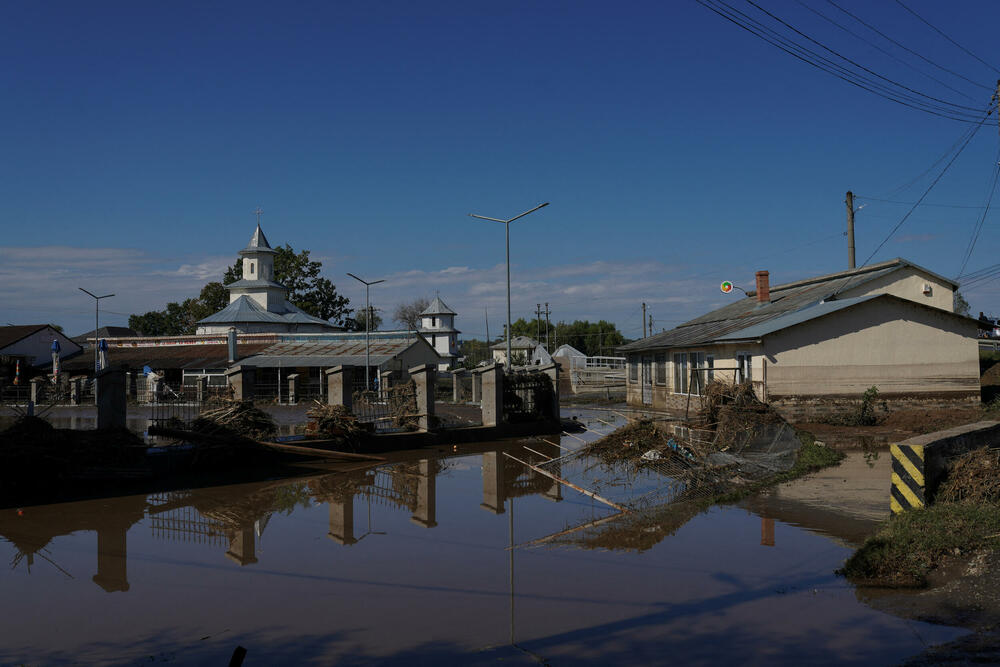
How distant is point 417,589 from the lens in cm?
823

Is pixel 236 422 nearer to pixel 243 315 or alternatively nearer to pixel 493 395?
pixel 493 395

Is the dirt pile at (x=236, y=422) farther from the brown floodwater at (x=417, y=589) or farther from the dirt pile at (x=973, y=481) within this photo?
the dirt pile at (x=973, y=481)

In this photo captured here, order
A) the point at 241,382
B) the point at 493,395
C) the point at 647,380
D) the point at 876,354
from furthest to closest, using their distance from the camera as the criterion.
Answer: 1. the point at 647,380
2. the point at 876,354
3. the point at 493,395
4. the point at 241,382

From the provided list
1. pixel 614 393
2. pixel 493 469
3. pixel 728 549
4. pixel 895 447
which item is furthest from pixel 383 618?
pixel 614 393

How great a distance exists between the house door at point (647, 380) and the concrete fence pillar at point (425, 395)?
16362mm

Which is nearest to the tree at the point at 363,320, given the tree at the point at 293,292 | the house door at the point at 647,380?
the tree at the point at 293,292

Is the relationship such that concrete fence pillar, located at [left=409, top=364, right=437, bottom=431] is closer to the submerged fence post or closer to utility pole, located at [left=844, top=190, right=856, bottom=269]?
the submerged fence post

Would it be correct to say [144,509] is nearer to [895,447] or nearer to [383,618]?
[383,618]

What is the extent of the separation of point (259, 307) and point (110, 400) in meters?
54.9

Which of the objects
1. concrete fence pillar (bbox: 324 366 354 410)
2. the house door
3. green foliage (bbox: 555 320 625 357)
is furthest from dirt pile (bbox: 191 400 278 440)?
green foliage (bbox: 555 320 625 357)

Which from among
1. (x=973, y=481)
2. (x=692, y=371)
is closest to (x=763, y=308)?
(x=692, y=371)

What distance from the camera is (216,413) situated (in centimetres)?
1711

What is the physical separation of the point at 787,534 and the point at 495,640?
5.43 m

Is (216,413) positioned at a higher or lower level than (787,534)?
higher
